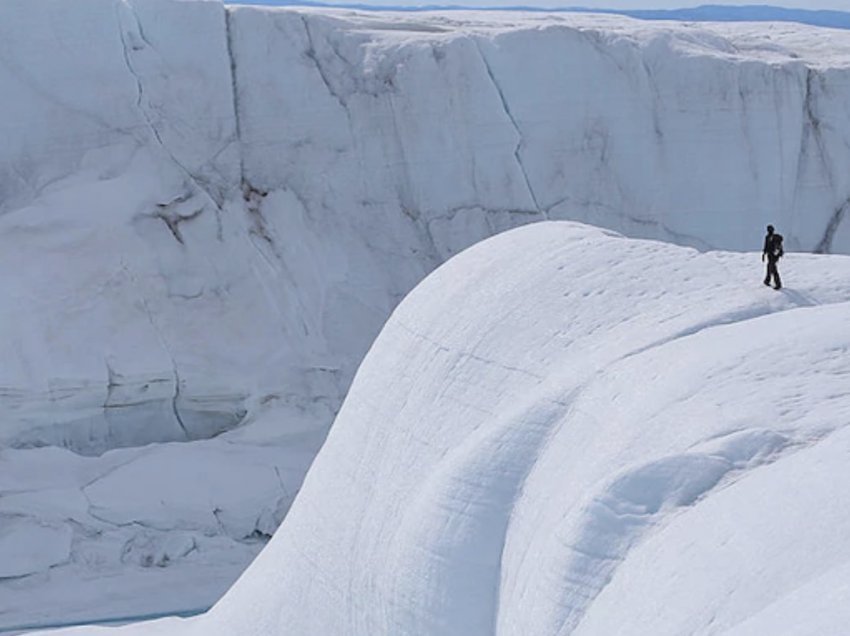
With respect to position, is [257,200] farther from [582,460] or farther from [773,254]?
[582,460]

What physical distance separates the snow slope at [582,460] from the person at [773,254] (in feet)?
0.17

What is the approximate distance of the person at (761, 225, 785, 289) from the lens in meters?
5.02

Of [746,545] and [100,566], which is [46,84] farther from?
[746,545]

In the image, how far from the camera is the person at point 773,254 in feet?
16.5

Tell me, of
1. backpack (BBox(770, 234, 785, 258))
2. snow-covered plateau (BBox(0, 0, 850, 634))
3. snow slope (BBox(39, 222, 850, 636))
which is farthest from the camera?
snow-covered plateau (BBox(0, 0, 850, 634))

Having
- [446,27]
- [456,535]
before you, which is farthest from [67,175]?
[456,535]

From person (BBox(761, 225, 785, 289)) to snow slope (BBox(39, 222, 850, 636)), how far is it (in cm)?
5

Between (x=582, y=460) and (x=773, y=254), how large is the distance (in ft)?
3.43

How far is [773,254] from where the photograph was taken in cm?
509

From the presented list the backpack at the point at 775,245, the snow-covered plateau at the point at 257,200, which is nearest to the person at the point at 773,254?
the backpack at the point at 775,245

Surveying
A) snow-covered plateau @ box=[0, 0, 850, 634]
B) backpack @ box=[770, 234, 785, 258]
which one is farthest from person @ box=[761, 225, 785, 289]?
snow-covered plateau @ box=[0, 0, 850, 634]

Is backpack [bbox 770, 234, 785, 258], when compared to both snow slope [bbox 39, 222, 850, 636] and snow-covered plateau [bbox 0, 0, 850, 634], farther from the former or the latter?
snow-covered plateau [bbox 0, 0, 850, 634]

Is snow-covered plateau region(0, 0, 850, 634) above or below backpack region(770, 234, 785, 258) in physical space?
below

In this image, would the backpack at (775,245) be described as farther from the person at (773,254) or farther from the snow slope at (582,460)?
the snow slope at (582,460)
